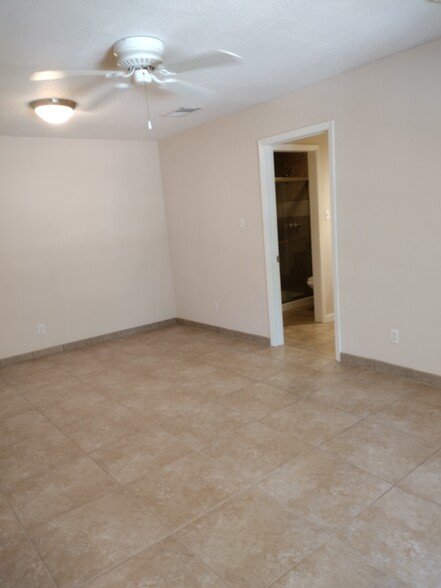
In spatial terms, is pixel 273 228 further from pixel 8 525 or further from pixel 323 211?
pixel 8 525

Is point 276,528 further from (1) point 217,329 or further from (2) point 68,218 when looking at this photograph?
(2) point 68,218

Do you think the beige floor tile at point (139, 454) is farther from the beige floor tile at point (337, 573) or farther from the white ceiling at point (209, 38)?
the white ceiling at point (209, 38)

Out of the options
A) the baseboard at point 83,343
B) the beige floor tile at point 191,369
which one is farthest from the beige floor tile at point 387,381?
the baseboard at point 83,343

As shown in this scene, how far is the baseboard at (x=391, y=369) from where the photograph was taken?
10.3ft

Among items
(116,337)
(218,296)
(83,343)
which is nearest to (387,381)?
(218,296)

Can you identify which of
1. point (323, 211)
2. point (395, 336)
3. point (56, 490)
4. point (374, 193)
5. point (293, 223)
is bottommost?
point (56, 490)

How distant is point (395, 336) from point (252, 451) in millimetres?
1557

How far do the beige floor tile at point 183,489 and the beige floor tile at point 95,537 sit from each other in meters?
0.07

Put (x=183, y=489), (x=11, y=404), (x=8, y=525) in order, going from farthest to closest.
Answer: (x=11, y=404) → (x=183, y=489) → (x=8, y=525)

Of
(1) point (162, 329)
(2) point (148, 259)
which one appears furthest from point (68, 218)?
(1) point (162, 329)

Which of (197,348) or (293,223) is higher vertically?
(293,223)

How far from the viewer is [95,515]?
6.81 feet

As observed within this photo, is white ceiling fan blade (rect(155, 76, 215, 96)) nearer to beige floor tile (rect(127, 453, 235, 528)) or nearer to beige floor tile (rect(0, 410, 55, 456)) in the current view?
beige floor tile (rect(127, 453, 235, 528))

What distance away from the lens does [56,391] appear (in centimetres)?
374
